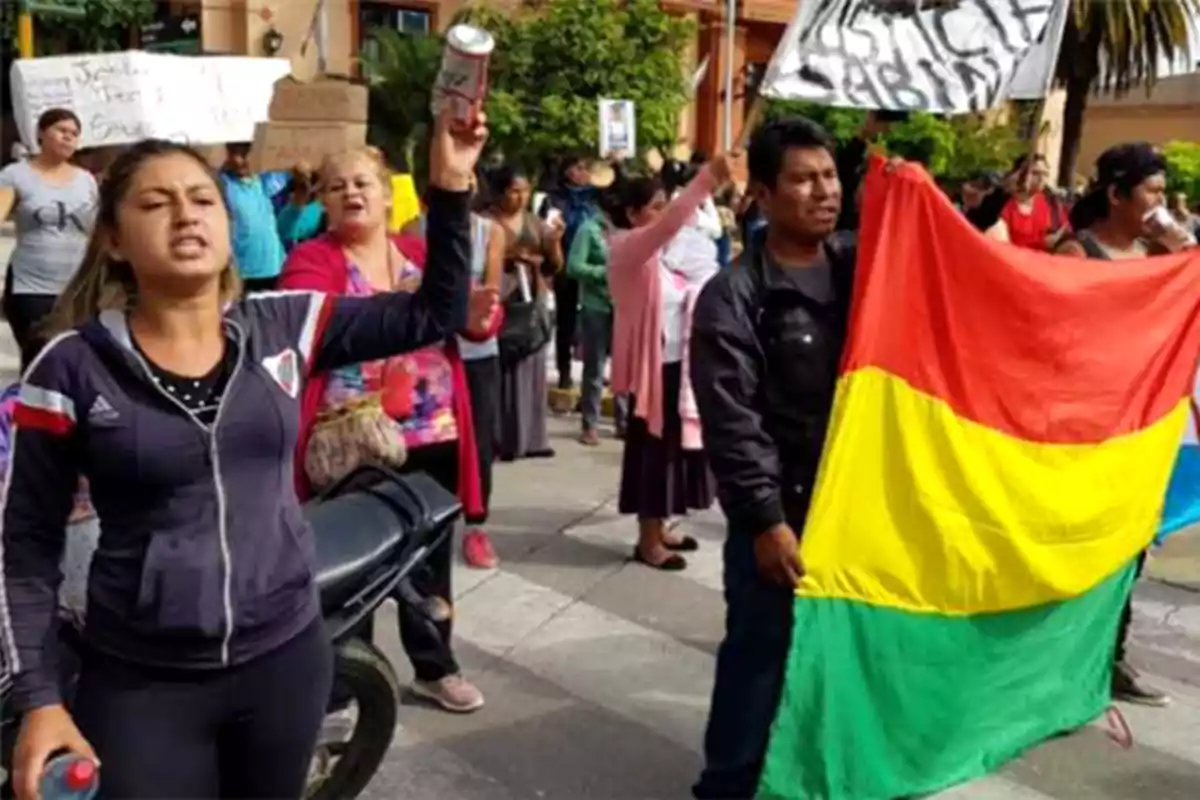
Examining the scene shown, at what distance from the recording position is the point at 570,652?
5246mm

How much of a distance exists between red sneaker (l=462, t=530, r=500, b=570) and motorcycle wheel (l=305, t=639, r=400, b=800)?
2.47 metres

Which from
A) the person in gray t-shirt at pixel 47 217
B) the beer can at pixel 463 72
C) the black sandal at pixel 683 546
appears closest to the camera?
the beer can at pixel 463 72

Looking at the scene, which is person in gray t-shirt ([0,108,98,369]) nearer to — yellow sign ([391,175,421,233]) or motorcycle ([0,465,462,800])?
yellow sign ([391,175,421,233])

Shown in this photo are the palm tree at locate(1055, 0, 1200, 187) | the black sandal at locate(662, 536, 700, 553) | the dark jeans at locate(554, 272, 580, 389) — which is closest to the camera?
the black sandal at locate(662, 536, 700, 553)

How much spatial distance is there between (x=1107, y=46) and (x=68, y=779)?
61.1 ft

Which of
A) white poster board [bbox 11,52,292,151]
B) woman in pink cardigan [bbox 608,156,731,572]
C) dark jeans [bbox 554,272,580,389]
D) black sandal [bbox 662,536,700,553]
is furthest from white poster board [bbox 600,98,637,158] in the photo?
black sandal [bbox 662,536,700,553]

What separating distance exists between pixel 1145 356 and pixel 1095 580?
0.67m

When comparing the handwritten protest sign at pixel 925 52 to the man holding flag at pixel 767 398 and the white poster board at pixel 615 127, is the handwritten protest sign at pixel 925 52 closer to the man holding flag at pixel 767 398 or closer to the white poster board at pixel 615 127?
the man holding flag at pixel 767 398

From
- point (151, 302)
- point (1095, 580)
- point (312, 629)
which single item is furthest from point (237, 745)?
point (1095, 580)

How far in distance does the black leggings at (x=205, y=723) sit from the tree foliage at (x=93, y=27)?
23.3m

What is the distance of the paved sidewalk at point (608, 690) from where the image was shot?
4.18 m

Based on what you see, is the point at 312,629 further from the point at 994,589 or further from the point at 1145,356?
the point at 1145,356

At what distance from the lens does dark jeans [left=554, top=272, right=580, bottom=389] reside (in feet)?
33.5

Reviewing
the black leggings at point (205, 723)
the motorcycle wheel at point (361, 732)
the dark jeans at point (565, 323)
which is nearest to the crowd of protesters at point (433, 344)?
the black leggings at point (205, 723)
